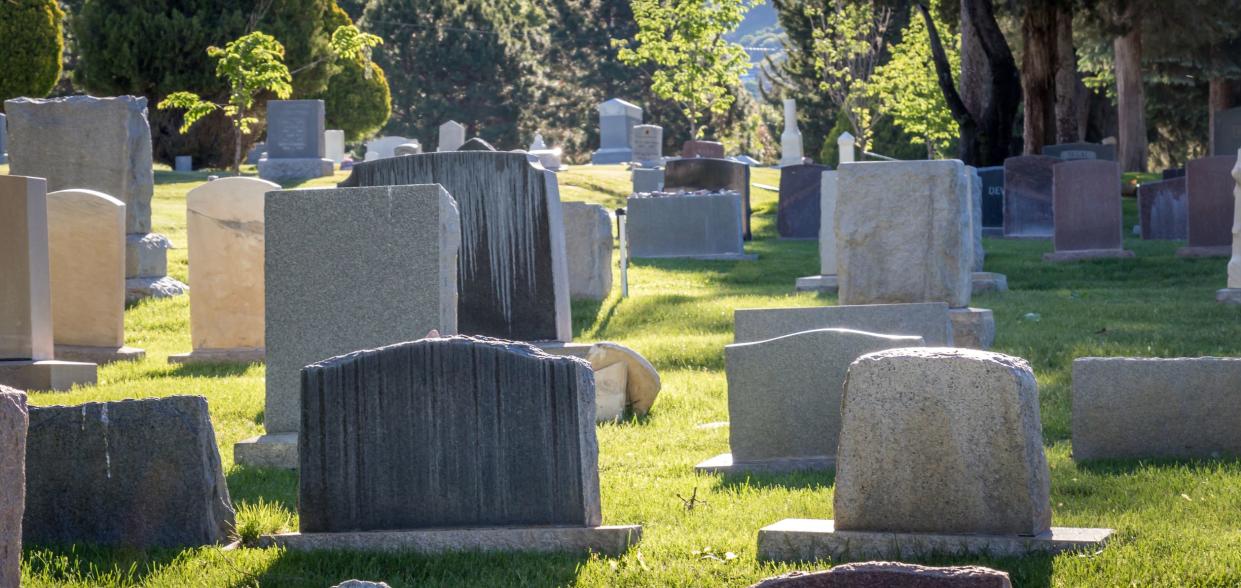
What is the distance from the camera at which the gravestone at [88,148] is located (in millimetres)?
15438

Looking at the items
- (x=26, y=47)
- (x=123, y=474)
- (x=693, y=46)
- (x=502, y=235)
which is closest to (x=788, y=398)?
(x=502, y=235)

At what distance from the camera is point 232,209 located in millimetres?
11117

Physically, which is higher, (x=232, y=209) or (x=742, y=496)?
(x=232, y=209)

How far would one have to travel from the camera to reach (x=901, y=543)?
4.89 meters

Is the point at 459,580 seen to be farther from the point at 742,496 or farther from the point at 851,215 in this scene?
the point at 851,215

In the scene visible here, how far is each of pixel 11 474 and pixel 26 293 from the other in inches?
249

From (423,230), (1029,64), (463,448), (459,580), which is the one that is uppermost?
(1029,64)

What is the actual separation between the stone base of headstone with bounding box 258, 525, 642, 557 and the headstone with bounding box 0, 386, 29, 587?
1.45m

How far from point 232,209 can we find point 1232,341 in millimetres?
7718

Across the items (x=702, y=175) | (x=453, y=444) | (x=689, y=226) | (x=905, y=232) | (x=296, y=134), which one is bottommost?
(x=453, y=444)

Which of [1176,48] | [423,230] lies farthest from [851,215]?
[1176,48]

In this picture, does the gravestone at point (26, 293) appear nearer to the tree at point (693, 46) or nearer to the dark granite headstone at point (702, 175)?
the dark granite headstone at point (702, 175)

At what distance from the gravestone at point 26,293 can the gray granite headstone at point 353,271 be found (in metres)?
3.20

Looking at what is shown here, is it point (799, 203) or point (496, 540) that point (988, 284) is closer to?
point (799, 203)
